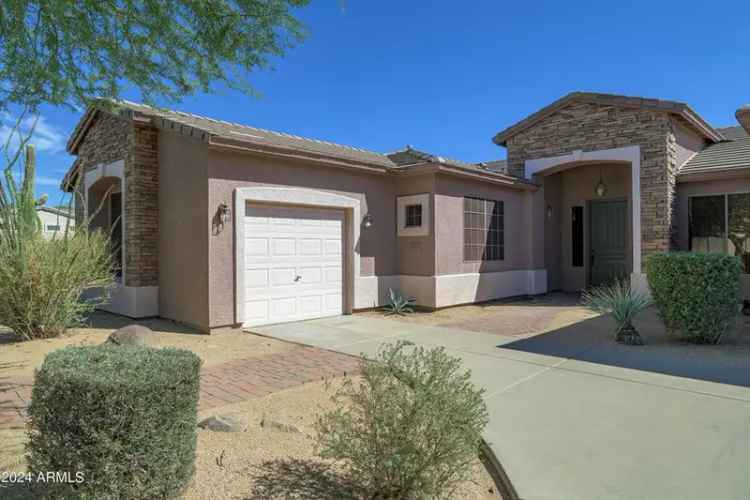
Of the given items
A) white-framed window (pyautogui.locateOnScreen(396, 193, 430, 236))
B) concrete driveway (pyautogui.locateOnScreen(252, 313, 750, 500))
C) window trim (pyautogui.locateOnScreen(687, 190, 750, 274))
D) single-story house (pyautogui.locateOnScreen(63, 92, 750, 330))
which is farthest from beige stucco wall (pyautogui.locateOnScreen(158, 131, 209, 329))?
window trim (pyautogui.locateOnScreen(687, 190, 750, 274))

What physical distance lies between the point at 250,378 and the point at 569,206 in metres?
12.6

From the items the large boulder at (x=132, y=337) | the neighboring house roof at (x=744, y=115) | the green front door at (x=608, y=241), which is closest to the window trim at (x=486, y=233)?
the green front door at (x=608, y=241)

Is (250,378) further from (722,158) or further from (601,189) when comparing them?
(722,158)

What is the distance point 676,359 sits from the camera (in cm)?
648

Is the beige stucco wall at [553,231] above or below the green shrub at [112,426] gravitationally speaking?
above

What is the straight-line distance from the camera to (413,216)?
11641 millimetres

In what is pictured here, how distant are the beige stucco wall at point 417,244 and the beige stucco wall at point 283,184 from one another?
0.65 ft

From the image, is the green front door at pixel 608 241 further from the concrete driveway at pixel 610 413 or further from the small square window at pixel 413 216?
the concrete driveway at pixel 610 413

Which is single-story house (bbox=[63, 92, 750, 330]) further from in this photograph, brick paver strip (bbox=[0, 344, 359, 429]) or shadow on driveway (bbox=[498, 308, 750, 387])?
shadow on driveway (bbox=[498, 308, 750, 387])

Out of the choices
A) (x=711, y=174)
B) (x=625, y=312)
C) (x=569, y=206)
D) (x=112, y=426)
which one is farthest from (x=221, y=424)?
(x=569, y=206)

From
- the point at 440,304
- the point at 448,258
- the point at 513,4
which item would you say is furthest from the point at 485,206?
the point at 513,4

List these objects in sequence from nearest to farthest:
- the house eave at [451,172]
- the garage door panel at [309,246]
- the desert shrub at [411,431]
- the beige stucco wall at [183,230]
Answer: the desert shrub at [411,431] → the beige stucco wall at [183,230] → the garage door panel at [309,246] → the house eave at [451,172]

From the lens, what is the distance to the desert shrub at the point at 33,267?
7.52 meters

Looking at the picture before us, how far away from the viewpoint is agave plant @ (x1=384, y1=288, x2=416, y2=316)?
10.9m
